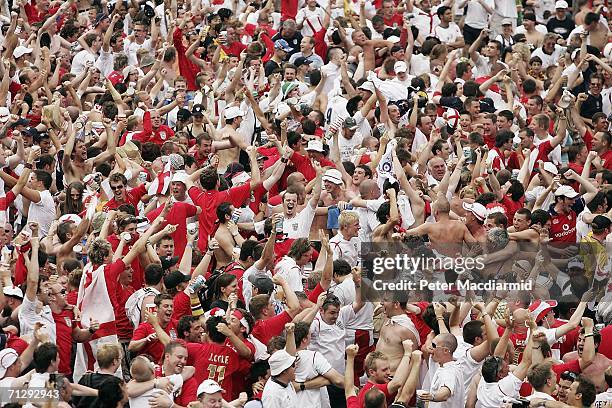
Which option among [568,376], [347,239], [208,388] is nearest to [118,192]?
[347,239]

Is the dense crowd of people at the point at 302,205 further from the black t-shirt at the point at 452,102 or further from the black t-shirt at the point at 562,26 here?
the black t-shirt at the point at 562,26

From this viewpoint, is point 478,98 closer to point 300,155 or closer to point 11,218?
point 300,155

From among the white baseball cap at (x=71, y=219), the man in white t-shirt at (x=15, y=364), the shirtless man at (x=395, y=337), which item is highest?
the man in white t-shirt at (x=15, y=364)

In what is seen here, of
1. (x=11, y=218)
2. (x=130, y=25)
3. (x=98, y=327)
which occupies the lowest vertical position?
(x=130, y=25)

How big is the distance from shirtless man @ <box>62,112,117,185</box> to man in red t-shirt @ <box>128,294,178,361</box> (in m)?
4.40

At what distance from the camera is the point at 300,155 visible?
16.5m

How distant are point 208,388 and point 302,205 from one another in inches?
173

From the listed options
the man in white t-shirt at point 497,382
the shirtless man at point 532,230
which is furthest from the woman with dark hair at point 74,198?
the man in white t-shirt at point 497,382

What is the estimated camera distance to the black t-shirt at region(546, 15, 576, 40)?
2378 cm

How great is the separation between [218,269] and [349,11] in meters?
9.30

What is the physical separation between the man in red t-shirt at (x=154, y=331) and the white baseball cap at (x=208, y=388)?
148cm

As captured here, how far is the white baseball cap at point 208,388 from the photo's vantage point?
10.9 m

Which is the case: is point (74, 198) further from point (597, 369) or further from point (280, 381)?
point (597, 369)

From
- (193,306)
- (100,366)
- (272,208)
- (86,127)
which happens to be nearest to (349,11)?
(86,127)
